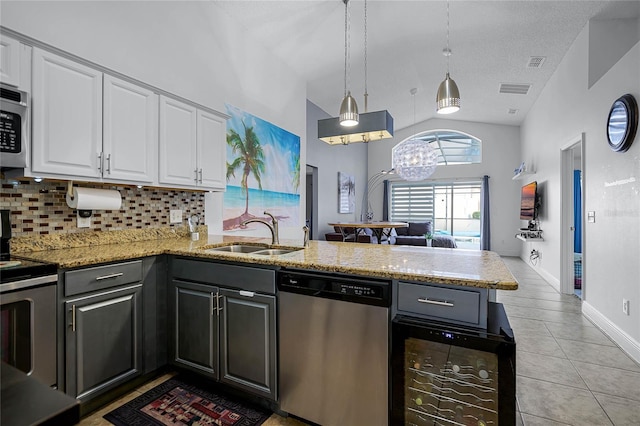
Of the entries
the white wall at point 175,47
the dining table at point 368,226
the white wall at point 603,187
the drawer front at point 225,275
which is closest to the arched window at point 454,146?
the dining table at point 368,226

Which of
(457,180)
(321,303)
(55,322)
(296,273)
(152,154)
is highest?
(457,180)

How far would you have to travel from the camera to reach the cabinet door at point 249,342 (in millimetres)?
1800

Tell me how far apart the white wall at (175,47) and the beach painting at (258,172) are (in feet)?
0.48

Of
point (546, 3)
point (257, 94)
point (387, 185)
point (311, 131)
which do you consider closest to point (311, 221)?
point (311, 131)

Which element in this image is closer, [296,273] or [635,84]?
[296,273]

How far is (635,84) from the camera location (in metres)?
2.66

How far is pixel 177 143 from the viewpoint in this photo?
8.31ft

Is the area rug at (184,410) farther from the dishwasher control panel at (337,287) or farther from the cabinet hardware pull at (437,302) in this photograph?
the cabinet hardware pull at (437,302)

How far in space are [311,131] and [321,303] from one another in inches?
196

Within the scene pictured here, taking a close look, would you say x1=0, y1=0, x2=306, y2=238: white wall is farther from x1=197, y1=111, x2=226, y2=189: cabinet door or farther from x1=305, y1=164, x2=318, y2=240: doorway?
x1=305, y1=164, x2=318, y2=240: doorway

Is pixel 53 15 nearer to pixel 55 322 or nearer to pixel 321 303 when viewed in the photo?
pixel 55 322

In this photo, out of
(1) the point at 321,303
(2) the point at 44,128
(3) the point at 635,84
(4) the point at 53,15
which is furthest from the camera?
(3) the point at 635,84

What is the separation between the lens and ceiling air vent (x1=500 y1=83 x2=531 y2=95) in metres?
5.60

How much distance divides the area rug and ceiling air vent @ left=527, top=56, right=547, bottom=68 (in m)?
5.58
